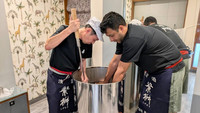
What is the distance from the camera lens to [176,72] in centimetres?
99

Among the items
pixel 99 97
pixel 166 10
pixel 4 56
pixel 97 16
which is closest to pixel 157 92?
pixel 99 97

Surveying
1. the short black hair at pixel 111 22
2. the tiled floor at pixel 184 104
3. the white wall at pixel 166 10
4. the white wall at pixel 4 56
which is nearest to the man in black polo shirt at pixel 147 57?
the short black hair at pixel 111 22

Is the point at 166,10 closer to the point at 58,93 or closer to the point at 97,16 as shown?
the point at 97,16

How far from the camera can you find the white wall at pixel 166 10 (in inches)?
53.3

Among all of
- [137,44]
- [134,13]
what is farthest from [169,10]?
[137,44]

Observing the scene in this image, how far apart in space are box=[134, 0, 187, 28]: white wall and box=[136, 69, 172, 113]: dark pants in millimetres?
717

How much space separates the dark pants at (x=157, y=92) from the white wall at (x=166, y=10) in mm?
717

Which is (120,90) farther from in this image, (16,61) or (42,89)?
(42,89)

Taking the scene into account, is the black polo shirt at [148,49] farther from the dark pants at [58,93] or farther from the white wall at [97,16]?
the dark pants at [58,93]

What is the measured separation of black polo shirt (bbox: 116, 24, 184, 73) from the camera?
799mm

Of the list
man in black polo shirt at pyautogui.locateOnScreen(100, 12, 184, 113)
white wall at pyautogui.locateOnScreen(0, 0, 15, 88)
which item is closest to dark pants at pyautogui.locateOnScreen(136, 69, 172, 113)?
man in black polo shirt at pyautogui.locateOnScreen(100, 12, 184, 113)

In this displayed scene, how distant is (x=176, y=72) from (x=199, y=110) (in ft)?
0.99

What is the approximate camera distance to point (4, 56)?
4.63ft

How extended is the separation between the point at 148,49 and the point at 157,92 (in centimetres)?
31
